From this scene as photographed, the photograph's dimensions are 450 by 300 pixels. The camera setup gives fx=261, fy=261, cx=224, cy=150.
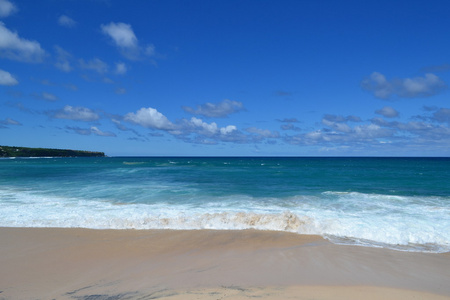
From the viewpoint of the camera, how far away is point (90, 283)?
5656 mm

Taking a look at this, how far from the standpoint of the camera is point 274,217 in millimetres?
10672

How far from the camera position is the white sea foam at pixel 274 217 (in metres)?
8.97

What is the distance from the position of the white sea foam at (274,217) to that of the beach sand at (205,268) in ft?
3.05

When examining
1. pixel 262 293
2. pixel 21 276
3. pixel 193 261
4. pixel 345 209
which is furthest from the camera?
pixel 345 209

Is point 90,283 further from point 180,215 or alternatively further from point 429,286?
point 429,286

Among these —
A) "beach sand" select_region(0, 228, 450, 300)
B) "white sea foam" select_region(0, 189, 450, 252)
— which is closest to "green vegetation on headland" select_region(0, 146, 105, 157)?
"white sea foam" select_region(0, 189, 450, 252)

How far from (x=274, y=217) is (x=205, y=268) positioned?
4.92m

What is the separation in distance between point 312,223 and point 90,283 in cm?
773

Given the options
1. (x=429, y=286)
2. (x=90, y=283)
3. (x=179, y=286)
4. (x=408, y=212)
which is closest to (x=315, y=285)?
(x=429, y=286)

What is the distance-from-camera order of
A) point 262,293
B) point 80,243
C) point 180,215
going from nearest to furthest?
point 262,293, point 80,243, point 180,215

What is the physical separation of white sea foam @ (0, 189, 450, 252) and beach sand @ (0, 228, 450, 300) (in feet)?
3.05

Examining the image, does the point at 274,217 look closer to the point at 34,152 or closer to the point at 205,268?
the point at 205,268

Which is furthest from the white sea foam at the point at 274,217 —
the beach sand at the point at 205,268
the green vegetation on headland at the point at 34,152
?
the green vegetation on headland at the point at 34,152

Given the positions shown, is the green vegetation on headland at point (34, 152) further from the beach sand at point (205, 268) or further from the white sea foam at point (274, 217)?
the beach sand at point (205, 268)
